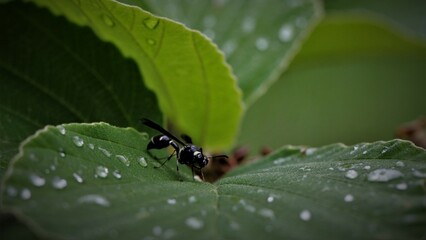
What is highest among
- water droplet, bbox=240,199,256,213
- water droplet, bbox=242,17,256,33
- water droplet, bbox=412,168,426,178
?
water droplet, bbox=242,17,256,33

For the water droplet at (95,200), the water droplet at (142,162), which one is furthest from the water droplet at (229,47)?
the water droplet at (95,200)

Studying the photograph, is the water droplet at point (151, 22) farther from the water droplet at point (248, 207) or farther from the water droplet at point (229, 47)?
the water droplet at point (229, 47)

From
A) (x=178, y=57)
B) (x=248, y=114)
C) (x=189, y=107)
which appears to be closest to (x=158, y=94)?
(x=189, y=107)

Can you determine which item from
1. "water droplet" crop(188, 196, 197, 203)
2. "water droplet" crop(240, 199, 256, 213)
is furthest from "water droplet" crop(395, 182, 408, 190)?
"water droplet" crop(188, 196, 197, 203)

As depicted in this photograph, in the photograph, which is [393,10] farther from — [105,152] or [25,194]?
[25,194]

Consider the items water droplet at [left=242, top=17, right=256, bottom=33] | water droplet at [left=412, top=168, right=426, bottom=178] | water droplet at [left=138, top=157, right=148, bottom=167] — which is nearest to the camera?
water droplet at [left=412, top=168, right=426, bottom=178]

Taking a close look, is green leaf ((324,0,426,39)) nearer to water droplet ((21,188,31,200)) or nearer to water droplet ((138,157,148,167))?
water droplet ((138,157,148,167))

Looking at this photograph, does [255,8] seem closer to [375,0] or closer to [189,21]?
[189,21]

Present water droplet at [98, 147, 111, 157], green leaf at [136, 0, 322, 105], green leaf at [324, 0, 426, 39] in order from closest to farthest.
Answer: water droplet at [98, 147, 111, 157] → green leaf at [136, 0, 322, 105] → green leaf at [324, 0, 426, 39]
